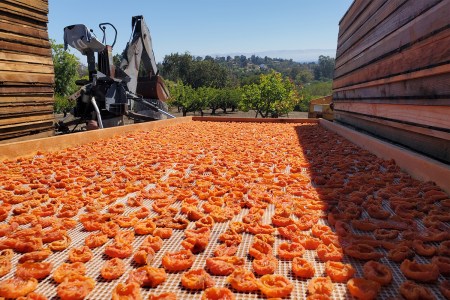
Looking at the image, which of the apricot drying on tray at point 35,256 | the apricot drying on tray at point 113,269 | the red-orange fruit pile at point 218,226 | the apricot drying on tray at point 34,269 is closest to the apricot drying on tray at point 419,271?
the red-orange fruit pile at point 218,226

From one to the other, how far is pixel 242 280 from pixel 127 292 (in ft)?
1.90

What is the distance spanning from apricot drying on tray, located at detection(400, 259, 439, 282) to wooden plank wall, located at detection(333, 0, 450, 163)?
2159 millimetres

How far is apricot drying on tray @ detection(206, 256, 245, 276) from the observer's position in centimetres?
171

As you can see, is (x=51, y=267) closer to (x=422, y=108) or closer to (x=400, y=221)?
(x=400, y=221)

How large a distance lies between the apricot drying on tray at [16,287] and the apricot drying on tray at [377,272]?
68.5 inches

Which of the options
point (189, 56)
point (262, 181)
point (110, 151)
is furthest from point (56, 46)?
point (262, 181)

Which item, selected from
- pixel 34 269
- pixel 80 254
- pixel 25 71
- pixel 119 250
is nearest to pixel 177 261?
pixel 119 250

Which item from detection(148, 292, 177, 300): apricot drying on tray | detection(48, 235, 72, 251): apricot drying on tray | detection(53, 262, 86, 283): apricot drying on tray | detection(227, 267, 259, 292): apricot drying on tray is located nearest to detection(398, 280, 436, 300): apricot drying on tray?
detection(227, 267, 259, 292): apricot drying on tray

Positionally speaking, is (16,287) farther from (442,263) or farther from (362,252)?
(442,263)

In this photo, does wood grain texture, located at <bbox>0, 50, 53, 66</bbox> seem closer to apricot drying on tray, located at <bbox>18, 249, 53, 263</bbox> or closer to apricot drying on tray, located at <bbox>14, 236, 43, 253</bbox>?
apricot drying on tray, located at <bbox>14, 236, 43, 253</bbox>

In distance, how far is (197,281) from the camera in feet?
5.20

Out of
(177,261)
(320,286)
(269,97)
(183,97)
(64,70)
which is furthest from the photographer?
(64,70)

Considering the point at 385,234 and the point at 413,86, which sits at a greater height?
the point at 413,86

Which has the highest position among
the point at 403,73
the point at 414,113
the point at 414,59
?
the point at 414,59
